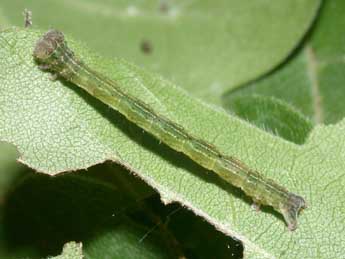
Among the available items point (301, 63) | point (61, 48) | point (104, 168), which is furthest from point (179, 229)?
point (301, 63)

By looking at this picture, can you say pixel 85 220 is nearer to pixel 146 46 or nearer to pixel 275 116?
pixel 275 116

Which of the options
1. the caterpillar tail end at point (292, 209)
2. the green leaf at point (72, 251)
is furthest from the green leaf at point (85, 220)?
the caterpillar tail end at point (292, 209)

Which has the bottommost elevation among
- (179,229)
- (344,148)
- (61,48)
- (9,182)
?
(9,182)

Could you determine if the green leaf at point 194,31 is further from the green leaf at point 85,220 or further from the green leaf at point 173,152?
the green leaf at point 85,220

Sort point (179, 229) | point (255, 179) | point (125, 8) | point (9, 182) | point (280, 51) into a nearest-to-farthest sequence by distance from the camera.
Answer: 1. point (255, 179)
2. point (179, 229)
3. point (9, 182)
4. point (280, 51)
5. point (125, 8)

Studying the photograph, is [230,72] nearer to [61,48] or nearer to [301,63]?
[301,63]

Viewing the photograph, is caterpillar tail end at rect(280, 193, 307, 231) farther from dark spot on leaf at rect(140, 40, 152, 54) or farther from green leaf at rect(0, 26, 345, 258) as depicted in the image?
dark spot on leaf at rect(140, 40, 152, 54)
